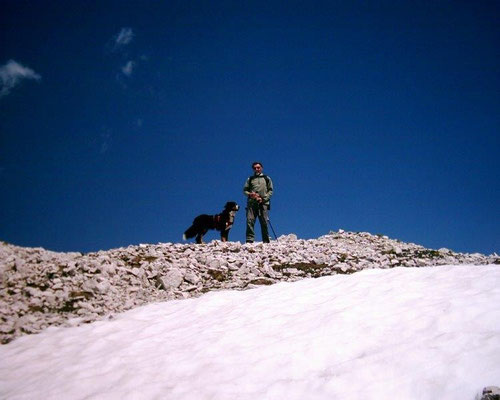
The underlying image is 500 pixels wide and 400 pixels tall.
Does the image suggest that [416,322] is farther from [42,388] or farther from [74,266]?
[74,266]

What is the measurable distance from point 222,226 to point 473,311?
10.3m

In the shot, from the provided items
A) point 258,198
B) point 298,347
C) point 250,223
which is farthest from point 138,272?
point 258,198

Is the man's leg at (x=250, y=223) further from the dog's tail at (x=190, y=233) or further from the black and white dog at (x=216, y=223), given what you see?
the dog's tail at (x=190, y=233)

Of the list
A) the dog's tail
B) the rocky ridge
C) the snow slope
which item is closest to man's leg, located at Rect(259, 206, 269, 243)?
the rocky ridge

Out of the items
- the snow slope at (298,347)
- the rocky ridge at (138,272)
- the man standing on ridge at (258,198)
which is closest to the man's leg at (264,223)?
the man standing on ridge at (258,198)

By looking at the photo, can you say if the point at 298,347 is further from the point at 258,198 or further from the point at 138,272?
the point at 258,198

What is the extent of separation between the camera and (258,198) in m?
12.5

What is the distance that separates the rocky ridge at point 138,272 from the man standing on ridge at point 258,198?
4.46 feet

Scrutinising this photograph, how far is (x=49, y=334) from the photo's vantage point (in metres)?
5.95

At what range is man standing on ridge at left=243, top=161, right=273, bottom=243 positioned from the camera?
12.5 metres

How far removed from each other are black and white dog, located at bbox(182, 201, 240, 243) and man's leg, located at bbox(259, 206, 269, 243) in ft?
4.50

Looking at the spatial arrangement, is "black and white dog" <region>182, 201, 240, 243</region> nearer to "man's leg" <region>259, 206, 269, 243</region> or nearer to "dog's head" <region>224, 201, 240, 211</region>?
"dog's head" <region>224, 201, 240, 211</region>

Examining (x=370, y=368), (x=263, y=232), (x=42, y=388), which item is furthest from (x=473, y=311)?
(x=263, y=232)

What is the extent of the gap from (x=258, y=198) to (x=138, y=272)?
5.47 meters
